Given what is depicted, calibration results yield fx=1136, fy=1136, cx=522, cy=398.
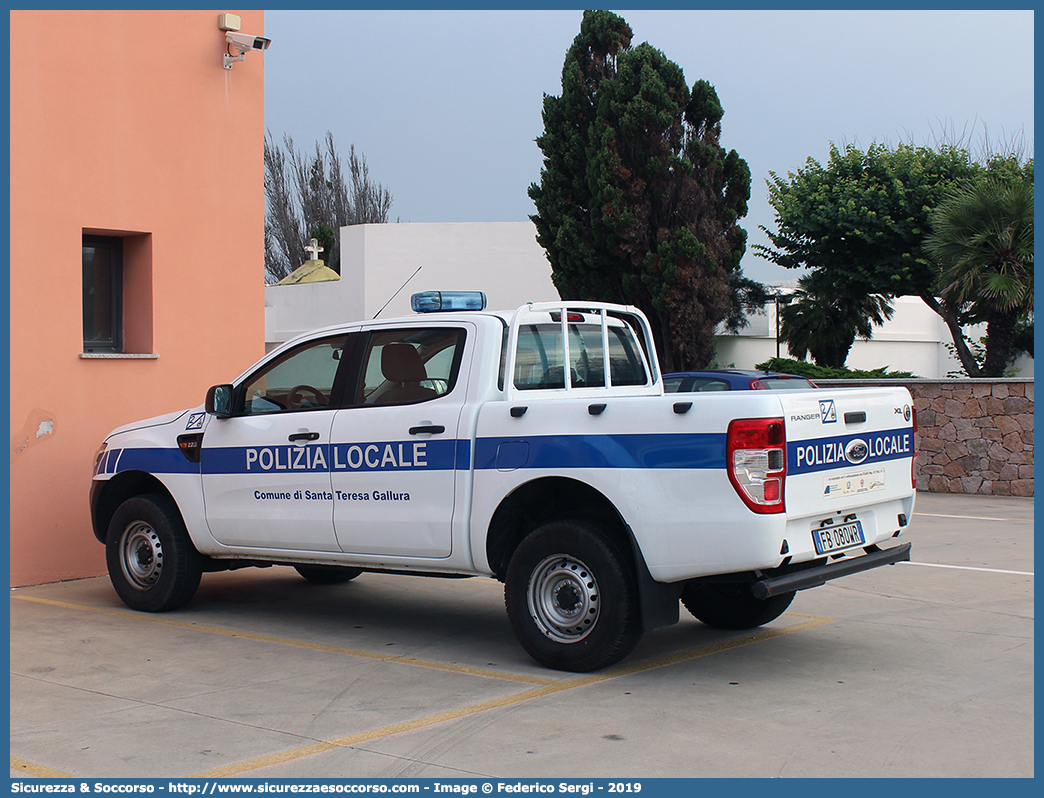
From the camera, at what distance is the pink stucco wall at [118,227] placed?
9.12 meters

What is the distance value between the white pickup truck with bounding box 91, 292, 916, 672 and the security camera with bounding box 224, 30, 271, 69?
3.92m

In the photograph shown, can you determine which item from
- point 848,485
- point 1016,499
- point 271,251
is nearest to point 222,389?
point 848,485

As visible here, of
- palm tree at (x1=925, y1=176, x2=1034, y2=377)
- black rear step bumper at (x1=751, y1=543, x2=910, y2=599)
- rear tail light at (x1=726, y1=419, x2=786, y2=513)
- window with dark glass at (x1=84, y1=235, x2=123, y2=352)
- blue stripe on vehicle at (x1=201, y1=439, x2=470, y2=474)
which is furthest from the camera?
palm tree at (x1=925, y1=176, x2=1034, y2=377)

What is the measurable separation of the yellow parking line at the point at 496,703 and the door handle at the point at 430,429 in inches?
64.6

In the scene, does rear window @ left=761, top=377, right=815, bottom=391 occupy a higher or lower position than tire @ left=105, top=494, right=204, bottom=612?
higher

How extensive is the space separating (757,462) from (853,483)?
890mm

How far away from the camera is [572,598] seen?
20.7ft

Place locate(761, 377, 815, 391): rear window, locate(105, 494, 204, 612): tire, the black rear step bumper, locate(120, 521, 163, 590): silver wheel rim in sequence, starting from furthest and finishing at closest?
1. locate(761, 377, 815, 391): rear window
2. locate(120, 521, 163, 590): silver wheel rim
3. locate(105, 494, 204, 612): tire
4. the black rear step bumper

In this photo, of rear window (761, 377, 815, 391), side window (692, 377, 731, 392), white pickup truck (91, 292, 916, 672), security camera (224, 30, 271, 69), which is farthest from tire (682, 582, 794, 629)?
side window (692, 377, 731, 392)

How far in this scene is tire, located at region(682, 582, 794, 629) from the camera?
7.41 metres

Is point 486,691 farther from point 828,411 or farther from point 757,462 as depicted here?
point 828,411

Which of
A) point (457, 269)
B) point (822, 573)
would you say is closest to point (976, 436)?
point (822, 573)

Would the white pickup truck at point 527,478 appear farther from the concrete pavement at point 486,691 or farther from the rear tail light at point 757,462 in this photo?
the concrete pavement at point 486,691

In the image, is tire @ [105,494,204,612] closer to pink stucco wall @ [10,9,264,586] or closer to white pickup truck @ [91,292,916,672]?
white pickup truck @ [91,292,916,672]
